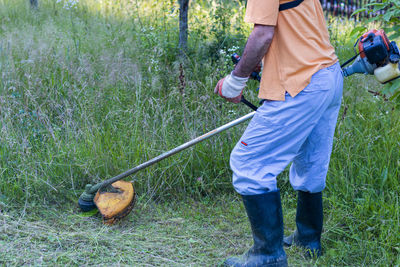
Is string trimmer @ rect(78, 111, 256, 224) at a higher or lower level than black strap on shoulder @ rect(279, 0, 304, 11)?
lower

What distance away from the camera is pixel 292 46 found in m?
2.32

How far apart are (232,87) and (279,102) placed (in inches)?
11.8

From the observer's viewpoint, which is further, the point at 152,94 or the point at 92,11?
Result: the point at 92,11

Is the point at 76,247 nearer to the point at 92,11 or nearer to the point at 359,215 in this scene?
the point at 359,215

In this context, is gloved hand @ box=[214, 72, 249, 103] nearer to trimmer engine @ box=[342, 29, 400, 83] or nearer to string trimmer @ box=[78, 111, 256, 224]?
trimmer engine @ box=[342, 29, 400, 83]

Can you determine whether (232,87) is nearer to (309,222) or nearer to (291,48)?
(291,48)

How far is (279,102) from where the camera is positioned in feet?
7.83

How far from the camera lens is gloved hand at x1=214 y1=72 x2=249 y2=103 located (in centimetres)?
249

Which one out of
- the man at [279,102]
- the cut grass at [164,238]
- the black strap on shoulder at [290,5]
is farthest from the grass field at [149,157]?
the black strap on shoulder at [290,5]

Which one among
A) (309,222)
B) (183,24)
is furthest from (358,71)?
(183,24)

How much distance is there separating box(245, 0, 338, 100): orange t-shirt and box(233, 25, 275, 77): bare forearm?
0.04 metres

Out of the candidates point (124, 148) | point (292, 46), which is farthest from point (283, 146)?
point (124, 148)

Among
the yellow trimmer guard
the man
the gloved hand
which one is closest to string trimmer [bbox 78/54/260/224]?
the yellow trimmer guard

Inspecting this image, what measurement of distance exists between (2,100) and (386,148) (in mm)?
3481
